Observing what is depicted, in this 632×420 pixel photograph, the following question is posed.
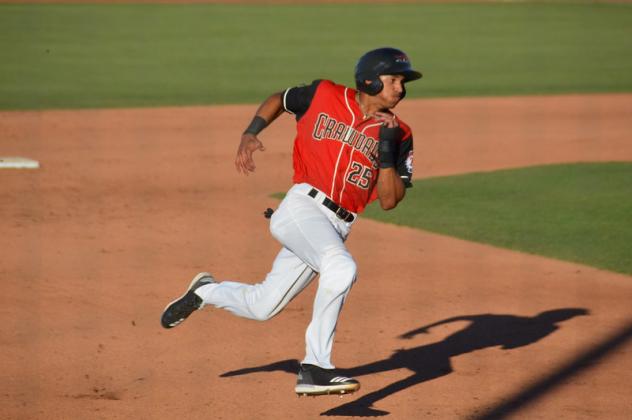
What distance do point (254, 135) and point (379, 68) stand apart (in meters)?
0.81

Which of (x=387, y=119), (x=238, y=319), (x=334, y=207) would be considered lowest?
(x=238, y=319)

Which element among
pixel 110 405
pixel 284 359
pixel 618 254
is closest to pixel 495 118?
pixel 618 254

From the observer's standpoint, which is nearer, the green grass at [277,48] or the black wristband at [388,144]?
the black wristband at [388,144]

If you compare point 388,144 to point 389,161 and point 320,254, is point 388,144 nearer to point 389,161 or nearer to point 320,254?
point 389,161

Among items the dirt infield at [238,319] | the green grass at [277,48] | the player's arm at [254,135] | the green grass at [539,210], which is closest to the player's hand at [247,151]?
the player's arm at [254,135]

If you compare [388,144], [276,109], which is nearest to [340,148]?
[388,144]

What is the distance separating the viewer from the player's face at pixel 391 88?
20.1ft

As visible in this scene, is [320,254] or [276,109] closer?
[320,254]

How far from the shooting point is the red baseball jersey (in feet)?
20.1

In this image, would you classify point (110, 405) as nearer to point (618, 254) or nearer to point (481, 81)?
point (618, 254)

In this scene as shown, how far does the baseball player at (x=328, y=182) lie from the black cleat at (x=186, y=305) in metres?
Result: 0.26

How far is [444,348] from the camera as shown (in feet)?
25.1

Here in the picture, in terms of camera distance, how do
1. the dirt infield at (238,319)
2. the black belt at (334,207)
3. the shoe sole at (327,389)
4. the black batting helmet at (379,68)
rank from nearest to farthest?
1. the shoe sole at (327,389)
2. the black batting helmet at (379,68)
3. the black belt at (334,207)
4. the dirt infield at (238,319)

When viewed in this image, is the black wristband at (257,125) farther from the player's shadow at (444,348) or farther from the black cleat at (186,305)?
the player's shadow at (444,348)
